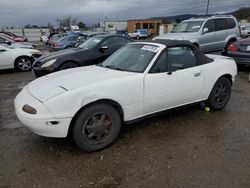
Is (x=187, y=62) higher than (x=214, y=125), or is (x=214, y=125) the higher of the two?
(x=187, y=62)

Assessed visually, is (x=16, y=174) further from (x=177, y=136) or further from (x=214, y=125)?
(x=214, y=125)

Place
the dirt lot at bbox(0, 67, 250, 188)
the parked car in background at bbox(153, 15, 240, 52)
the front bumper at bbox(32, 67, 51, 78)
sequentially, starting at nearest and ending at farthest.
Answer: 1. the dirt lot at bbox(0, 67, 250, 188)
2. the front bumper at bbox(32, 67, 51, 78)
3. the parked car in background at bbox(153, 15, 240, 52)

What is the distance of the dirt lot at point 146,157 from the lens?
8.91ft

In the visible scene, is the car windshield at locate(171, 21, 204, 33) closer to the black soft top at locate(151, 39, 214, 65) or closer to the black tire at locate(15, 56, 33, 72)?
the black soft top at locate(151, 39, 214, 65)

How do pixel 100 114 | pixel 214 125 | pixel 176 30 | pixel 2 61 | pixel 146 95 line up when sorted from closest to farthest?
pixel 100 114
pixel 146 95
pixel 214 125
pixel 2 61
pixel 176 30

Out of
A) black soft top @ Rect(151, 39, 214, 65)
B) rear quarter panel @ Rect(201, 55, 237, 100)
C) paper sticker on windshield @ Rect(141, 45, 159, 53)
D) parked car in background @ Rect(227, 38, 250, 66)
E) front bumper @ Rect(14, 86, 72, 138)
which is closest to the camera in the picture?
front bumper @ Rect(14, 86, 72, 138)

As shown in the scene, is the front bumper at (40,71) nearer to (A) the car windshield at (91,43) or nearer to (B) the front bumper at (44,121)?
(A) the car windshield at (91,43)

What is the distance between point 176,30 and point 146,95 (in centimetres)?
869

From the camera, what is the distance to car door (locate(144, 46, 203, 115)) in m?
3.63

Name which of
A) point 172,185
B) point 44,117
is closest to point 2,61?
point 44,117

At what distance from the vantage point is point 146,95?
357cm

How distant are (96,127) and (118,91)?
0.59m

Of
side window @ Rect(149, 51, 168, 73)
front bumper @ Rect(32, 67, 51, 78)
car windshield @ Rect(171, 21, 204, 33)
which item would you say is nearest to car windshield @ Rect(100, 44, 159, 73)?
side window @ Rect(149, 51, 168, 73)

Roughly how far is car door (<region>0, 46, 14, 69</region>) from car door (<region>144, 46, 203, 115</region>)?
7879mm
